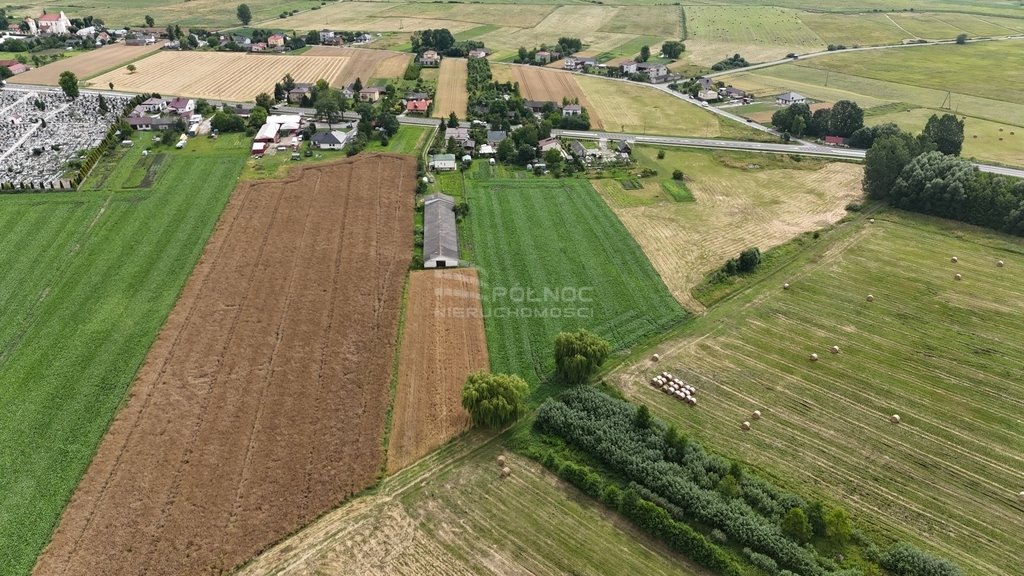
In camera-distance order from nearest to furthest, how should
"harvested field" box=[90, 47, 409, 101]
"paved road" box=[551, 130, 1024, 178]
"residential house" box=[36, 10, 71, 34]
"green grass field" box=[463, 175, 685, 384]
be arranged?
"green grass field" box=[463, 175, 685, 384] → "paved road" box=[551, 130, 1024, 178] → "harvested field" box=[90, 47, 409, 101] → "residential house" box=[36, 10, 71, 34]

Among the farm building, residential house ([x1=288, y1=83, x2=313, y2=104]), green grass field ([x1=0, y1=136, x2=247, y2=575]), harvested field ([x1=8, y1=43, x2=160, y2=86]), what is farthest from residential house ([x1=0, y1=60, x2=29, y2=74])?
the farm building

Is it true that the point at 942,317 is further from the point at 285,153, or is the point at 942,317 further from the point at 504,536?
the point at 285,153

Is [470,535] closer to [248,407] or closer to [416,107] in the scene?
[248,407]

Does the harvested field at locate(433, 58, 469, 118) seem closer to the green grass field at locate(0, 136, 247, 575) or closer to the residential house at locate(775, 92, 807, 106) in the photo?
the green grass field at locate(0, 136, 247, 575)

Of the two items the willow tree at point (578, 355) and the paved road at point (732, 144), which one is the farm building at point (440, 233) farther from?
the paved road at point (732, 144)

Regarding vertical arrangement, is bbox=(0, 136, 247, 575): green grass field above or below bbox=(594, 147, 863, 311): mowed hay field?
below

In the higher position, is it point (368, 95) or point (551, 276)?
point (368, 95)

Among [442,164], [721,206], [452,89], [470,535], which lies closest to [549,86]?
[452,89]
